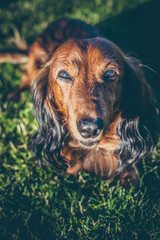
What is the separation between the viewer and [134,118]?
210 centimetres

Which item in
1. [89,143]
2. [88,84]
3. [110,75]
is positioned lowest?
[89,143]

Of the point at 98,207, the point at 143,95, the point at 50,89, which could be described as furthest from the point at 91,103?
the point at 98,207

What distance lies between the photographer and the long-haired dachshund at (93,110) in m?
1.64

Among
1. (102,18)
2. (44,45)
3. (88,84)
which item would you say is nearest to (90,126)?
(88,84)

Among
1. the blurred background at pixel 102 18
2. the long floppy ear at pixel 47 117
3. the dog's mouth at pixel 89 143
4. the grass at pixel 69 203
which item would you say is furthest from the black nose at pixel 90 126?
the blurred background at pixel 102 18

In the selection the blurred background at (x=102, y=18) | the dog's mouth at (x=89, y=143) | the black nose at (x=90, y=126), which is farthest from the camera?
the blurred background at (x=102, y=18)

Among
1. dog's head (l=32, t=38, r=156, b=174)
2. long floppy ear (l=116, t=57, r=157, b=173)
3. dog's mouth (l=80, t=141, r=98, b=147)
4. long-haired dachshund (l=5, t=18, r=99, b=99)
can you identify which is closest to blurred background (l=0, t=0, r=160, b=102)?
long-haired dachshund (l=5, t=18, r=99, b=99)

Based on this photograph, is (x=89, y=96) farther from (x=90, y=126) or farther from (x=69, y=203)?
(x=69, y=203)

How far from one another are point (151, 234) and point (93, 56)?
164 cm

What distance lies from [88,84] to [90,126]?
0.37 meters

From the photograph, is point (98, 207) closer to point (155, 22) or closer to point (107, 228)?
point (107, 228)

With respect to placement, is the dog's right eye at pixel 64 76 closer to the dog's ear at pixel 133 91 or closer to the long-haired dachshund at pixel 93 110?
the long-haired dachshund at pixel 93 110

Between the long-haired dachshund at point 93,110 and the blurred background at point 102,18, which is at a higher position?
the blurred background at point 102,18

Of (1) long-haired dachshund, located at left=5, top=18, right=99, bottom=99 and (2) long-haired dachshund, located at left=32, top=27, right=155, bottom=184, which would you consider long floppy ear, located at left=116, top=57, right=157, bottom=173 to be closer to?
(2) long-haired dachshund, located at left=32, top=27, right=155, bottom=184
